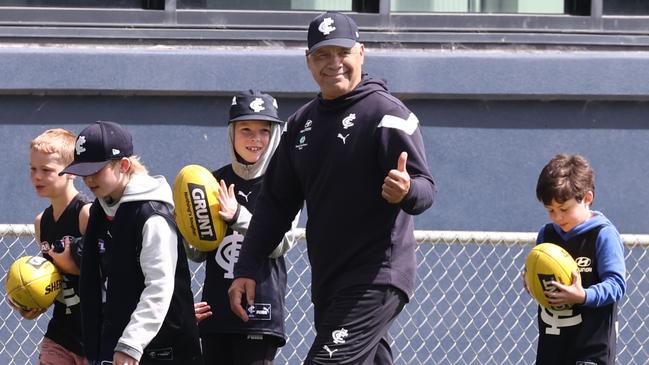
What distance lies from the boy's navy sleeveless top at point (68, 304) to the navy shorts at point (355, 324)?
1483mm

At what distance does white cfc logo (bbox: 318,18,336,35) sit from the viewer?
5.45 m

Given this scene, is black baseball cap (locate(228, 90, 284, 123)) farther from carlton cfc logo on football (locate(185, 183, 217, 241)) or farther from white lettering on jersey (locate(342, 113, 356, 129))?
white lettering on jersey (locate(342, 113, 356, 129))

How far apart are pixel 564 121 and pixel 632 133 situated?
462 millimetres

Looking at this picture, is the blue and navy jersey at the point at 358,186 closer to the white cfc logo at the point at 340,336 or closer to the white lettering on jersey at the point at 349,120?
the white lettering on jersey at the point at 349,120

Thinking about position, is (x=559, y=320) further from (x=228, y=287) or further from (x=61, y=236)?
(x=61, y=236)

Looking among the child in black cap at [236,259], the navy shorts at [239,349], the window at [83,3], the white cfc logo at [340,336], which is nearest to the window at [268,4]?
the window at [83,3]

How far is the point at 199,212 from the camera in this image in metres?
6.13

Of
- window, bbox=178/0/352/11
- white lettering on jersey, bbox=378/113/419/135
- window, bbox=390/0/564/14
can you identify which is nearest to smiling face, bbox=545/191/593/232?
white lettering on jersey, bbox=378/113/419/135

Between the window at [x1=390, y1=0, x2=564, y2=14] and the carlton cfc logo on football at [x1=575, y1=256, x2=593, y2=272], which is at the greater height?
the window at [x1=390, y1=0, x2=564, y2=14]

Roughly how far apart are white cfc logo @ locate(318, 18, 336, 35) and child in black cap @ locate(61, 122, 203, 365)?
0.99 m

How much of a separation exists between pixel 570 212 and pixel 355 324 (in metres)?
1.33

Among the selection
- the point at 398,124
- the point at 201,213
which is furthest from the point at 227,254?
the point at 398,124

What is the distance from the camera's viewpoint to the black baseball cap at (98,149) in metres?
5.53

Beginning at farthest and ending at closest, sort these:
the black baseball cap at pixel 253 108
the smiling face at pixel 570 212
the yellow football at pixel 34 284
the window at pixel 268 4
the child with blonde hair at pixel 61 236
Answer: the window at pixel 268 4 < the black baseball cap at pixel 253 108 < the child with blonde hair at pixel 61 236 < the yellow football at pixel 34 284 < the smiling face at pixel 570 212
